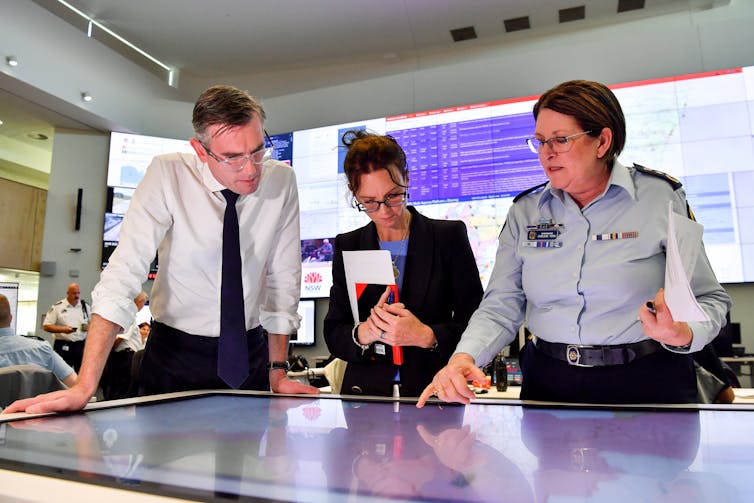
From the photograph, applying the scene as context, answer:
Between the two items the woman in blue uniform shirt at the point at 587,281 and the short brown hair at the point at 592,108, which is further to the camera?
the short brown hair at the point at 592,108

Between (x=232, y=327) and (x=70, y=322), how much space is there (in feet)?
16.1

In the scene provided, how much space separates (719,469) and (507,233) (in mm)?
820

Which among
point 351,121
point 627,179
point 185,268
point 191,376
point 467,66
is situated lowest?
point 191,376

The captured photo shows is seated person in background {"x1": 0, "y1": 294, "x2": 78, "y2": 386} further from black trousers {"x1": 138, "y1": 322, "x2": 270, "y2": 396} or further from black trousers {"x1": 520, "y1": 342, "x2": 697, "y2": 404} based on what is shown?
black trousers {"x1": 520, "y1": 342, "x2": 697, "y2": 404}

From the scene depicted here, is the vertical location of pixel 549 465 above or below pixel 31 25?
below

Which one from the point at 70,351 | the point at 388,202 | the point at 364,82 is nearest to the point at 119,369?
the point at 70,351

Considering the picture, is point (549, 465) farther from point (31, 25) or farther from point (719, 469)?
point (31, 25)

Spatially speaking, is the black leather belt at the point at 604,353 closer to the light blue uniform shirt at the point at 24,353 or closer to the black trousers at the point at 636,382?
the black trousers at the point at 636,382

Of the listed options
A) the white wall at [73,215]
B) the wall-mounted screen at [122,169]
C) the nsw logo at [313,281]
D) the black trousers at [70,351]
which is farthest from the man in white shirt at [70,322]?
the nsw logo at [313,281]

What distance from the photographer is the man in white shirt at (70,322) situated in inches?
212

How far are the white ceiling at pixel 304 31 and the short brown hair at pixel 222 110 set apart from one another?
388 centimetres

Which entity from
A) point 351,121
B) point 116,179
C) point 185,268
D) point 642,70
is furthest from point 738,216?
point 116,179

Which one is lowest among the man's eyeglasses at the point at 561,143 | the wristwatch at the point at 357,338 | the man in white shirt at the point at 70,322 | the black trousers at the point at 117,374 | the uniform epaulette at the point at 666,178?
the black trousers at the point at 117,374

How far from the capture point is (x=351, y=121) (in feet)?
17.9
